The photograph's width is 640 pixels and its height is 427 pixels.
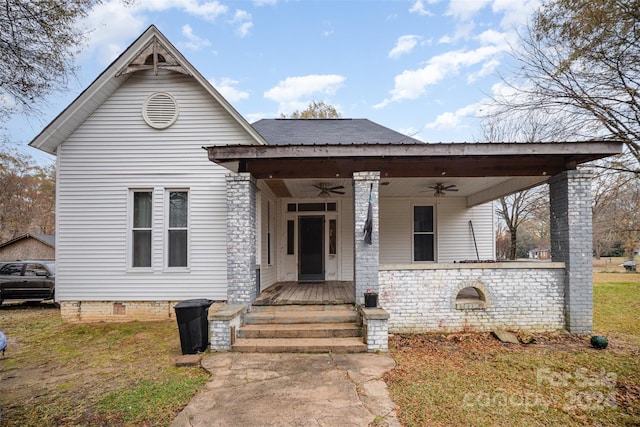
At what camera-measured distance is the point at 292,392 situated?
367cm

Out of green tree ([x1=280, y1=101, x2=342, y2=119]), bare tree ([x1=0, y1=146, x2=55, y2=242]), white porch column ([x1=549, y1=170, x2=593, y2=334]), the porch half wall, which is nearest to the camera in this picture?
white porch column ([x1=549, y1=170, x2=593, y2=334])

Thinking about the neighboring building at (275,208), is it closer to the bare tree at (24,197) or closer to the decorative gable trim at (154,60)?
the decorative gable trim at (154,60)

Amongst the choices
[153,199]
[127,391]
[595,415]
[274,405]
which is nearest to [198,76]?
[153,199]

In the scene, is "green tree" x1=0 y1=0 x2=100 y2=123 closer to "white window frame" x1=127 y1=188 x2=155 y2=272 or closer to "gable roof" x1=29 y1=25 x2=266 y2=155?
"gable roof" x1=29 y1=25 x2=266 y2=155

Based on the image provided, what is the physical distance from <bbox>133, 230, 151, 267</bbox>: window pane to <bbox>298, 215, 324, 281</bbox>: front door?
154 inches

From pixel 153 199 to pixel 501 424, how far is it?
7387 mm

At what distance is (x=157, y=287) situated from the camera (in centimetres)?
721

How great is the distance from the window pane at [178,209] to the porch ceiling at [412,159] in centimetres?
221

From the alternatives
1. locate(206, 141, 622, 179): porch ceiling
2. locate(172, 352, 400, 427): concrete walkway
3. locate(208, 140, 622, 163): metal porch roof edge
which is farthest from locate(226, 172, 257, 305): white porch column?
locate(172, 352, 400, 427): concrete walkway

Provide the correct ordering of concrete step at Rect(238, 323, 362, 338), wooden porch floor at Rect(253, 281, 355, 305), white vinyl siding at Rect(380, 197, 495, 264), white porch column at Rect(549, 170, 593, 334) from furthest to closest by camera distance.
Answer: white vinyl siding at Rect(380, 197, 495, 264), wooden porch floor at Rect(253, 281, 355, 305), white porch column at Rect(549, 170, 593, 334), concrete step at Rect(238, 323, 362, 338)

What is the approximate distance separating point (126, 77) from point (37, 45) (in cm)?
217

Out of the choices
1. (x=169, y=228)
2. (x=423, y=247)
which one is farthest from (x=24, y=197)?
(x=423, y=247)

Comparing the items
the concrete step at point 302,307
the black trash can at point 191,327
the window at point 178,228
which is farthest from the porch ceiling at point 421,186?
the black trash can at point 191,327

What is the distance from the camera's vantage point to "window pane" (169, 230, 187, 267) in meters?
7.34
